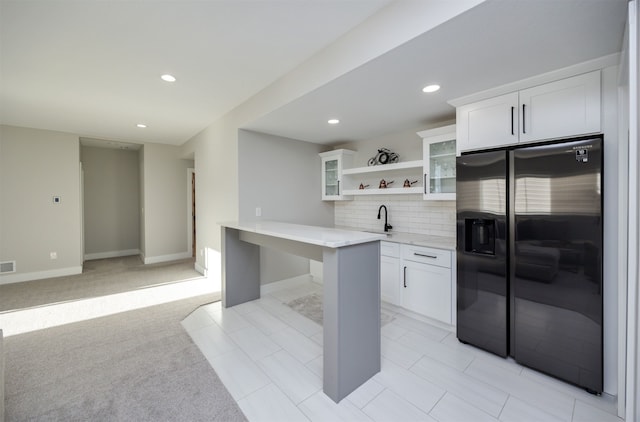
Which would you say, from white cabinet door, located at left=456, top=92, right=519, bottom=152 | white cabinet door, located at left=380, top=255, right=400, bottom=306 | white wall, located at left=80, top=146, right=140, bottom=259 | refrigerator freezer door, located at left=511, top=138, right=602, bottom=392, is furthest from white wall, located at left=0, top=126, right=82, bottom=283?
refrigerator freezer door, located at left=511, top=138, right=602, bottom=392

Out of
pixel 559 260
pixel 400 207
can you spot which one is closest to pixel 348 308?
pixel 559 260

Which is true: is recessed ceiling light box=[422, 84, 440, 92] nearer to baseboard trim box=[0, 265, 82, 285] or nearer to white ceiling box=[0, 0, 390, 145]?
white ceiling box=[0, 0, 390, 145]

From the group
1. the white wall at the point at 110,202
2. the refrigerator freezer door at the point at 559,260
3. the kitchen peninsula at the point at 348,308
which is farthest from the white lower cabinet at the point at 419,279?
the white wall at the point at 110,202

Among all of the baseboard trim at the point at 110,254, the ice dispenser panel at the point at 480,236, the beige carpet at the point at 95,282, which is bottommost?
the beige carpet at the point at 95,282

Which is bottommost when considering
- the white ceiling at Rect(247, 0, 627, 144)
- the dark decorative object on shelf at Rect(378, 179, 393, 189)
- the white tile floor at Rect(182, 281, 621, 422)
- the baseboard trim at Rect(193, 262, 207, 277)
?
the white tile floor at Rect(182, 281, 621, 422)

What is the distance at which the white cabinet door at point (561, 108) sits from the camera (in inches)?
72.4

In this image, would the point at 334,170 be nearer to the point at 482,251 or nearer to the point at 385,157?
the point at 385,157

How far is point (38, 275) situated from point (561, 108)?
7183 millimetres

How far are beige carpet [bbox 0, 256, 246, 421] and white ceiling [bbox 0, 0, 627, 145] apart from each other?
250cm

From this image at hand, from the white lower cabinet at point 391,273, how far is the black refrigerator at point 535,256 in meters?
0.73

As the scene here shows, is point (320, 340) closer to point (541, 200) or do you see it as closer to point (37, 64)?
point (541, 200)

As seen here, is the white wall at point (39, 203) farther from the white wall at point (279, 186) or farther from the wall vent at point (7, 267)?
the white wall at point (279, 186)

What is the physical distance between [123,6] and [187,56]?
1.90 ft

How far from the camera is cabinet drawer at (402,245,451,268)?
2646 mm
